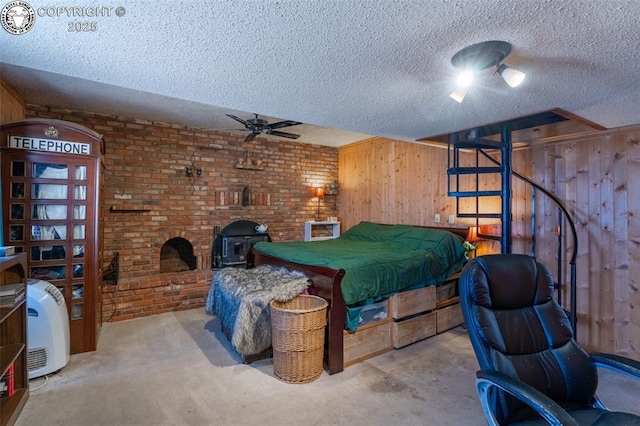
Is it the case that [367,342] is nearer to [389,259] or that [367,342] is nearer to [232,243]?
[389,259]

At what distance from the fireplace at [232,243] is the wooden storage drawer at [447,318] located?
278 cm

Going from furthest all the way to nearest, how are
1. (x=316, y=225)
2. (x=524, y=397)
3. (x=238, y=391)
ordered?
(x=316, y=225), (x=238, y=391), (x=524, y=397)

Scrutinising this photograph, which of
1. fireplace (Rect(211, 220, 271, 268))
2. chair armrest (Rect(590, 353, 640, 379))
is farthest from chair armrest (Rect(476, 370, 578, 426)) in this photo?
fireplace (Rect(211, 220, 271, 268))

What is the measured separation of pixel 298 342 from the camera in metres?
2.36

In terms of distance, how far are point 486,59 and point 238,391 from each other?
2.61 m

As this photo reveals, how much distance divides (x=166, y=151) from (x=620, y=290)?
5.43m

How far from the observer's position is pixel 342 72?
1619 mm

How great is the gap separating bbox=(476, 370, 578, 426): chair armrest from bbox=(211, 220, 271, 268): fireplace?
373 cm

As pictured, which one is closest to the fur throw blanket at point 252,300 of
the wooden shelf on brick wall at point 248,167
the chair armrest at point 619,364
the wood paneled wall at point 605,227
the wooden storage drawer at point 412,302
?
the wooden storage drawer at point 412,302

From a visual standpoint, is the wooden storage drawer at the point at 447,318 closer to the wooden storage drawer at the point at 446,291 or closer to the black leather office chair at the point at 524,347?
the wooden storage drawer at the point at 446,291

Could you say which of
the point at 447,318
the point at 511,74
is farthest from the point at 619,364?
the point at 447,318

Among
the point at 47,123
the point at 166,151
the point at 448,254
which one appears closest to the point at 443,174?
the point at 448,254

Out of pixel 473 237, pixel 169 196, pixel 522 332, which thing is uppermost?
pixel 169 196

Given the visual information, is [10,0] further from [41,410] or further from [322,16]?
[41,410]
